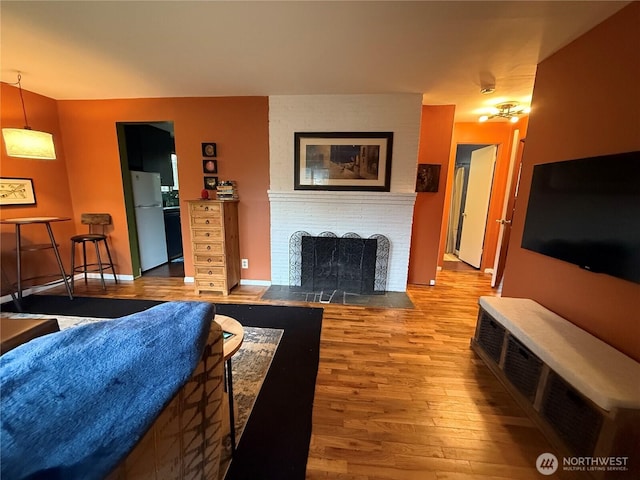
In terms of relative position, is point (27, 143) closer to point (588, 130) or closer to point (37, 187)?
point (37, 187)

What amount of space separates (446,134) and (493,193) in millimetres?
1472

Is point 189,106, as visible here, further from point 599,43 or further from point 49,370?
point 599,43

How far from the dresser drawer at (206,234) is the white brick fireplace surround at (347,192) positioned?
0.67 metres

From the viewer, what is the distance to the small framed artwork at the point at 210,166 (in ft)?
10.7

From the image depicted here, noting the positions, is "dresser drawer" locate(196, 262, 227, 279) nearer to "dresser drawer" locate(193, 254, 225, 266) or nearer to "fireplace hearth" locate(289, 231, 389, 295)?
"dresser drawer" locate(193, 254, 225, 266)

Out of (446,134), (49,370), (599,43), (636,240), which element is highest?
(599,43)

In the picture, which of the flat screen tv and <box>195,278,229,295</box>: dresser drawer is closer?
the flat screen tv

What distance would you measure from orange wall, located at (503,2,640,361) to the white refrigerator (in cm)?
460

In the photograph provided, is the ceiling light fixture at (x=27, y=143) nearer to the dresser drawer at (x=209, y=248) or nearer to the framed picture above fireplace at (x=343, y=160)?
the dresser drawer at (x=209, y=248)

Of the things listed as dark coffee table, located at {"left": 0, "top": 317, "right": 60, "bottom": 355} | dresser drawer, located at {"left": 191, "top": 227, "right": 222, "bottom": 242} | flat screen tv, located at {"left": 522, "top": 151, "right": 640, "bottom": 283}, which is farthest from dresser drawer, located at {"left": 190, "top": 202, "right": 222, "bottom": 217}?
flat screen tv, located at {"left": 522, "top": 151, "right": 640, "bottom": 283}

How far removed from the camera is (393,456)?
4.28 ft

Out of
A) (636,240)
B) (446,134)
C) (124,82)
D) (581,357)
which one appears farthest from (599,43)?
(124,82)

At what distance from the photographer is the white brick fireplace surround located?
119 inches

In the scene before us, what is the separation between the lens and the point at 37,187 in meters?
3.11
